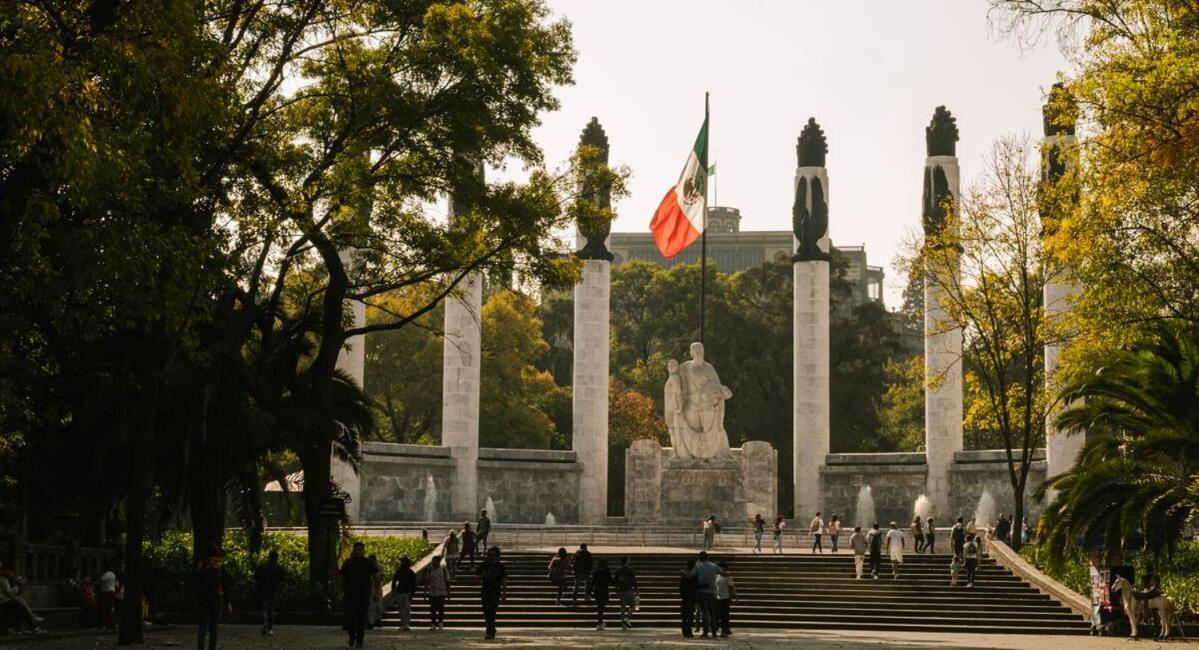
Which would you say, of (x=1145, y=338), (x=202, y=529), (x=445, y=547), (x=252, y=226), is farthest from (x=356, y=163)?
(x=1145, y=338)

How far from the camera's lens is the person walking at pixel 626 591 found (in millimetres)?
28594

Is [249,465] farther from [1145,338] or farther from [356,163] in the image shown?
[1145,338]

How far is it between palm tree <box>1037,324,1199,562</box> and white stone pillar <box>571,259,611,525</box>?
2383 centimetres

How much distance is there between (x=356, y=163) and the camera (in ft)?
87.5

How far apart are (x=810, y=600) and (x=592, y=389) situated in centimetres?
2424

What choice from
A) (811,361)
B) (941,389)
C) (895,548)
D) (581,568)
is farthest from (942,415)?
(581,568)

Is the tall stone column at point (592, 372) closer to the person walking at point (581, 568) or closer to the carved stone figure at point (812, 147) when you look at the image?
the carved stone figure at point (812, 147)

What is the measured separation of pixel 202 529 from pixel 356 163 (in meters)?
7.12

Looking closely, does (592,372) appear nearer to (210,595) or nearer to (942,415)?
(942,415)

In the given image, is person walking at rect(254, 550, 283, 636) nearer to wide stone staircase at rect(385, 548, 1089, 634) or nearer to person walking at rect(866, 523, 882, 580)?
wide stone staircase at rect(385, 548, 1089, 634)

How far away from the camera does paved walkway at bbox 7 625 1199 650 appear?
73.7 feet

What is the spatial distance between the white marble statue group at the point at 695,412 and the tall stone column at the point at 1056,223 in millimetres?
10757

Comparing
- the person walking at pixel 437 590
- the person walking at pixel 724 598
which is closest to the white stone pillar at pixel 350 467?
the person walking at pixel 437 590

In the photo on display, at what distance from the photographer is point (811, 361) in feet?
186
